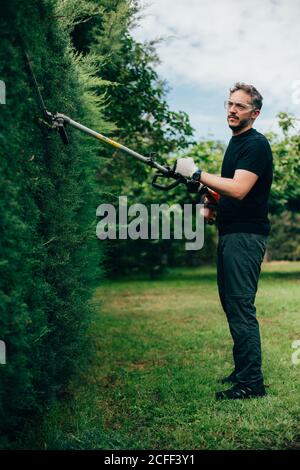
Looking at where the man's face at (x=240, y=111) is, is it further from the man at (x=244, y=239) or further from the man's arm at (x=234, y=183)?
the man's arm at (x=234, y=183)

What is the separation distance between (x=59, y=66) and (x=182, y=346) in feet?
13.6

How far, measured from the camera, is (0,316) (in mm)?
2820

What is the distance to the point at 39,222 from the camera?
3.74 m

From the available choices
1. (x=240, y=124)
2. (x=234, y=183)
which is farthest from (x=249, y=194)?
(x=240, y=124)

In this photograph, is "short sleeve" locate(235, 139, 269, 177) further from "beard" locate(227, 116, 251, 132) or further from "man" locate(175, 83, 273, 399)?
"beard" locate(227, 116, 251, 132)

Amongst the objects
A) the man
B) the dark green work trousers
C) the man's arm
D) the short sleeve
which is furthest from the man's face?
the dark green work trousers

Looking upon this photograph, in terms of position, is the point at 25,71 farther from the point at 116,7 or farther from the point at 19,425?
the point at 116,7

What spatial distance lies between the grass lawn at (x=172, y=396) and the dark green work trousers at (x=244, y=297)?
27 cm

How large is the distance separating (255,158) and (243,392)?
189cm

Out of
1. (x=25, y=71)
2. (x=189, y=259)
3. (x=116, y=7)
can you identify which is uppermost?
(x=116, y=7)

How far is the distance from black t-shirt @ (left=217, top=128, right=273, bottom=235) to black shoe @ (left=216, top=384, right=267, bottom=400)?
128 cm

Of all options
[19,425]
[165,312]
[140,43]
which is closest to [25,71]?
[19,425]

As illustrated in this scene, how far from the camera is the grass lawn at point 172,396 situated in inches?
136

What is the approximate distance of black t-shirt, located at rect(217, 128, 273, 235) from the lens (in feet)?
13.5
